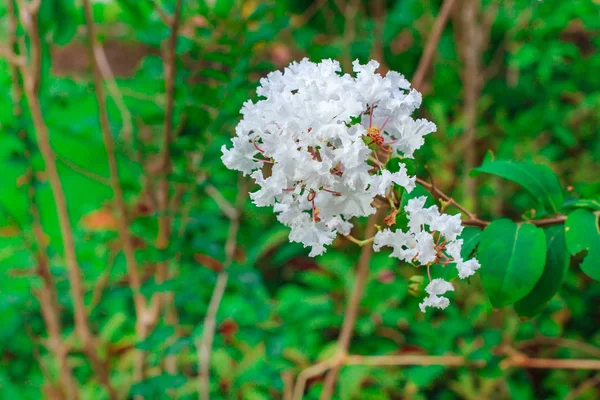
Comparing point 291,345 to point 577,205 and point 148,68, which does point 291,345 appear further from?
point 577,205

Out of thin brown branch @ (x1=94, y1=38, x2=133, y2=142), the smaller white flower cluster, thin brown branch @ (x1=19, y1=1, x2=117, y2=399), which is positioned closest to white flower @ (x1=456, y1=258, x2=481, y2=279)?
the smaller white flower cluster

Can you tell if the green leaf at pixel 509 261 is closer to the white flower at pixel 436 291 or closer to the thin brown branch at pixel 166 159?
the white flower at pixel 436 291

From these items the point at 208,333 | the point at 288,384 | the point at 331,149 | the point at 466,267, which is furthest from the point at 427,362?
the point at 331,149

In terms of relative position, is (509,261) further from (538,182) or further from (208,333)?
(208,333)

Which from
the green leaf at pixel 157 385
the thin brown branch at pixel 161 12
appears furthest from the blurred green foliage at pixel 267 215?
the thin brown branch at pixel 161 12

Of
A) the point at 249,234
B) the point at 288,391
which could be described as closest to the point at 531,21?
the point at 249,234

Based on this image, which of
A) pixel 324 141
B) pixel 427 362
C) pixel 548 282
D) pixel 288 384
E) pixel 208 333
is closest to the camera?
pixel 324 141

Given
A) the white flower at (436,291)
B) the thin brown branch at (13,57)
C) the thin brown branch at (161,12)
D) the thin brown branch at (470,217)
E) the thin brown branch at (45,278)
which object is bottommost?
the white flower at (436,291)
